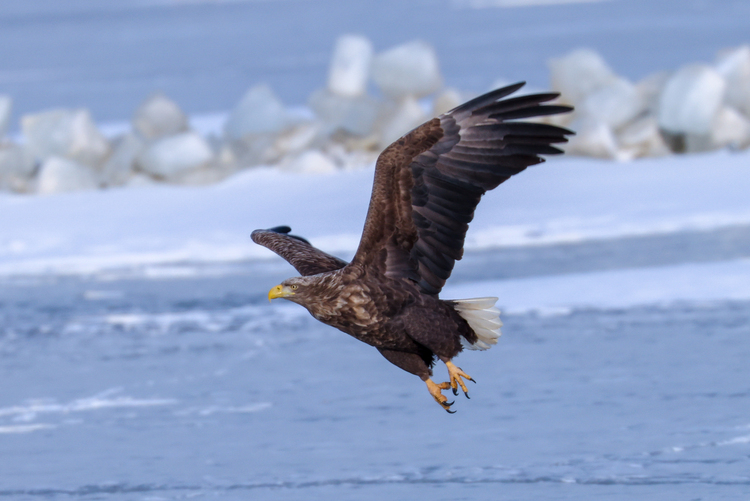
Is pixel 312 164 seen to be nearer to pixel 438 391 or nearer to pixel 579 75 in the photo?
pixel 579 75

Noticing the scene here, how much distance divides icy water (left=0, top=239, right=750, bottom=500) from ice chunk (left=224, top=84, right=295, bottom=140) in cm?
516

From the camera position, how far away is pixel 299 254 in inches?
186

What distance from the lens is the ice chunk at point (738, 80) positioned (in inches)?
452

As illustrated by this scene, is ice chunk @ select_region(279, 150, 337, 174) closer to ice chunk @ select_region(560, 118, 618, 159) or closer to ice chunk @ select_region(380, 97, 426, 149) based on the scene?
ice chunk @ select_region(380, 97, 426, 149)

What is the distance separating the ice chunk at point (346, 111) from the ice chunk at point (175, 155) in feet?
4.98

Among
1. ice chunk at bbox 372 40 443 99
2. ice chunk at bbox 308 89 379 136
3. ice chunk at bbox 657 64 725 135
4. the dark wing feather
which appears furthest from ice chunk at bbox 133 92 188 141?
the dark wing feather

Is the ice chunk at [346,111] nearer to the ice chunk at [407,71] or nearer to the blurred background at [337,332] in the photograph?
the blurred background at [337,332]

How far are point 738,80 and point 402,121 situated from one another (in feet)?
11.3

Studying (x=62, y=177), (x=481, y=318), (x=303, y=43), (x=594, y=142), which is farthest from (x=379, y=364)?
(x=303, y=43)

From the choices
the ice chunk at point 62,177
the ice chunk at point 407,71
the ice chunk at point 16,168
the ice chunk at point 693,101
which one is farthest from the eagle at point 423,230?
the ice chunk at point 16,168

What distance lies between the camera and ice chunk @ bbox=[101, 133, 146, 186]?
11328 mm

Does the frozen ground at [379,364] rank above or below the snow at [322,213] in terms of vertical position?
below

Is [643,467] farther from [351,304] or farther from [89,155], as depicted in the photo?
[89,155]

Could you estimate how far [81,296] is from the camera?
7355mm
